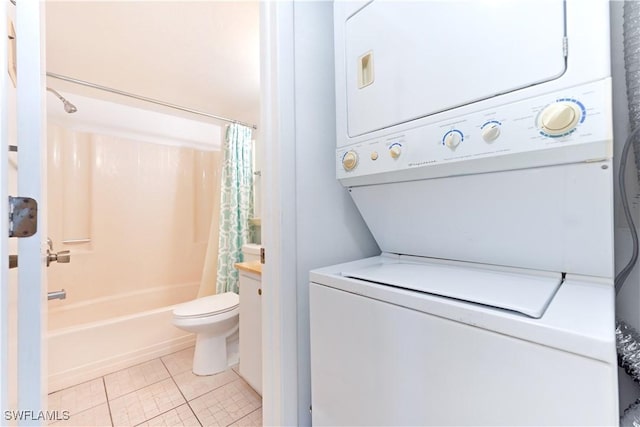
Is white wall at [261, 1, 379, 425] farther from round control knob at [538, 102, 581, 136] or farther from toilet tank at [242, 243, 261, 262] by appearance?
toilet tank at [242, 243, 261, 262]

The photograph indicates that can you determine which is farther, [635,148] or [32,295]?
[635,148]

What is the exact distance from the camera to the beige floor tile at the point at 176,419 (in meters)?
1.43

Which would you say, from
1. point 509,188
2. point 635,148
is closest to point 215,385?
point 509,188

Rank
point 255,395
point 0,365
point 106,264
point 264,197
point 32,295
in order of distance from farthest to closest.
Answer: point 106,264
point 255,395
point 264,197
point 32,295
point 0,365

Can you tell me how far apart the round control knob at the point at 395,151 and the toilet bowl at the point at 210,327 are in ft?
5.33

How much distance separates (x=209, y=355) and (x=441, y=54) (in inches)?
85.9

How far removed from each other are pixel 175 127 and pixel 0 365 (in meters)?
3.11

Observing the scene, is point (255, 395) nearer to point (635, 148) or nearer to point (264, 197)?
point (264, 197)

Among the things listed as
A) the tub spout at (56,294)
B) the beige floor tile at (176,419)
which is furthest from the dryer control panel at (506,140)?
the beige floor tile at (176,419)

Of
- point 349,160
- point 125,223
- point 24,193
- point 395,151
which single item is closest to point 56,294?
point 24,193

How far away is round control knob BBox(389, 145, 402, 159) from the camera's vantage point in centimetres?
83

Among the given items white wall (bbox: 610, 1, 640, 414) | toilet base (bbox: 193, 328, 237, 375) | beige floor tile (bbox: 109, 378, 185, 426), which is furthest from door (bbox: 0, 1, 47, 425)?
white wall (bbox: 610, 1, 640, 414)

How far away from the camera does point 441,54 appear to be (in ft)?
2.47

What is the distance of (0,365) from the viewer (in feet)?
1.59
